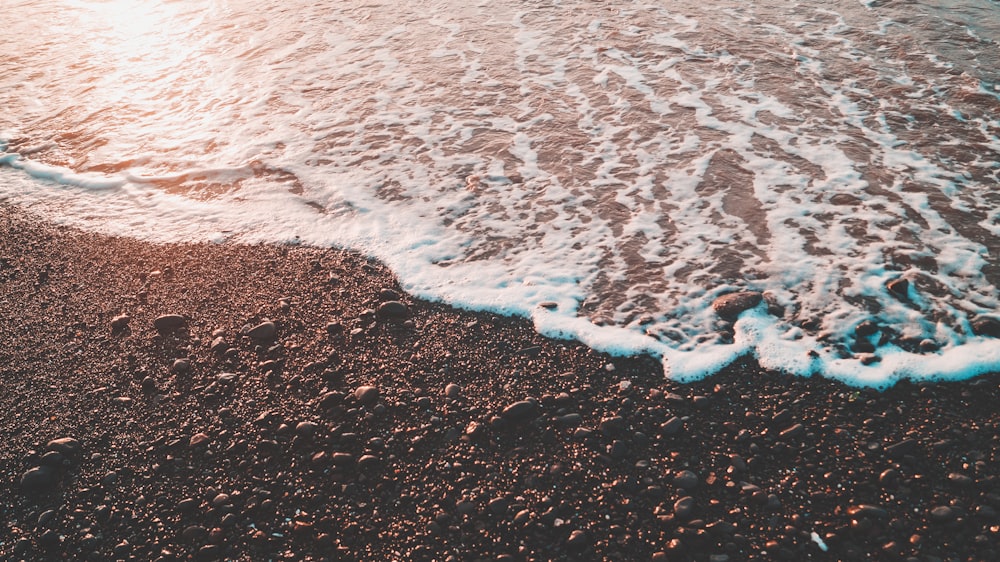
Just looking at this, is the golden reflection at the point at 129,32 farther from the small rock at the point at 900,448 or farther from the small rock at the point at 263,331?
the small rock at the point at 900,448

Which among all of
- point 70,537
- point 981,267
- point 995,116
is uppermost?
point 995,116

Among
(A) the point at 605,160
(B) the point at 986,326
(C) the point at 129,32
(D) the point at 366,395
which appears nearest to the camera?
(D) the point at 366,395

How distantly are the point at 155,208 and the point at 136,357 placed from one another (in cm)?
216

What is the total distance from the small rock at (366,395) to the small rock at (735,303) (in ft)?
7.32

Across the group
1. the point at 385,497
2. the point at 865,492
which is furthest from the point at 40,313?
the point at 865,492

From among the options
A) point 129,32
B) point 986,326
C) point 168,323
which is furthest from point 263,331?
point 129,32

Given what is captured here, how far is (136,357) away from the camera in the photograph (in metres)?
Result: 3.72

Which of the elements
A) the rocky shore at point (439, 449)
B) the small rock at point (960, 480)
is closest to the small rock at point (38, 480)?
the rocky shore at point (439, 449)

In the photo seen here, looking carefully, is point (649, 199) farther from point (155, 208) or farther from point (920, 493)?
point (155, 208)

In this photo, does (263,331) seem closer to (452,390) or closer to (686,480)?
(452,390)

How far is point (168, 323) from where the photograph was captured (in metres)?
3.92

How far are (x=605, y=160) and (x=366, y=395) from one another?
3.35 metres

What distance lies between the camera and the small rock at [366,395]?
10.8 ft

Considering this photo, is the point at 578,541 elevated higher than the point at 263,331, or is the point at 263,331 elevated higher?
the point at 263,331
